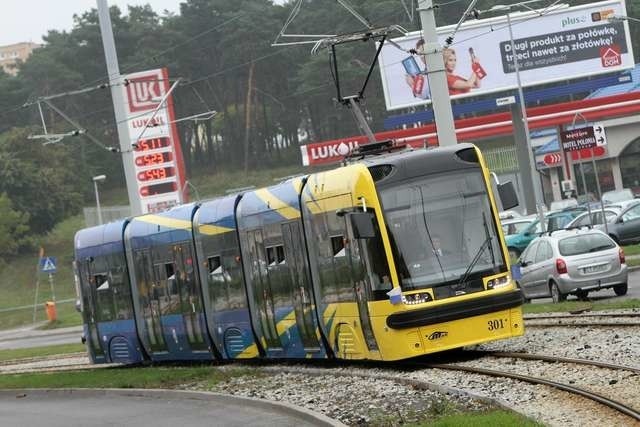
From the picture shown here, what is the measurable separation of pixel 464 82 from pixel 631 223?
77.8 ft

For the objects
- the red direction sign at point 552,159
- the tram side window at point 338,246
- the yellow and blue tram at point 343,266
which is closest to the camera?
the yellow and blue tram at point 343,266

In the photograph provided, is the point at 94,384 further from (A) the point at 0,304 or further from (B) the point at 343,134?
(B) the point at 343,134

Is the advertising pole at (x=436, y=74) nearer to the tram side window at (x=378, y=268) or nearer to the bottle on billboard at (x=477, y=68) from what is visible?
the tram side window at (x=378, y=268)

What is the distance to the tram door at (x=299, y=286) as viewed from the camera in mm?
20438

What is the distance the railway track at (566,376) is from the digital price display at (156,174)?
40595 mm

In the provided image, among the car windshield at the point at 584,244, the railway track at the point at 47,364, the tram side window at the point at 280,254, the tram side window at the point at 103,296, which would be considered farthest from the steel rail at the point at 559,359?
the railway track at the point at 47,364

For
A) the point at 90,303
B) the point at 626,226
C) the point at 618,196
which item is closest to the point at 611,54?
the point at 618,196

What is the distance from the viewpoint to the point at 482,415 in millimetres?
12562

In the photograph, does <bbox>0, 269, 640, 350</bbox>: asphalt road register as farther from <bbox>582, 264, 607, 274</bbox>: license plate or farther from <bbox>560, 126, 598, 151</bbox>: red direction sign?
<bbox>560, 126, 598, 151</bbox>: red direction sign

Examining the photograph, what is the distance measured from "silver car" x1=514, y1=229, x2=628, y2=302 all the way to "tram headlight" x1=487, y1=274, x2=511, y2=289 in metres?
8.66

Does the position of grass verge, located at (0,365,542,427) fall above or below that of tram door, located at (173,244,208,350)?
below

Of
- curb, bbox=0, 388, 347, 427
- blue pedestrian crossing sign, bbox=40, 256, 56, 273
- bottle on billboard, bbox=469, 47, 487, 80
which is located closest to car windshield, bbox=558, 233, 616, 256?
curb, bbox=0, 388, 347, 427

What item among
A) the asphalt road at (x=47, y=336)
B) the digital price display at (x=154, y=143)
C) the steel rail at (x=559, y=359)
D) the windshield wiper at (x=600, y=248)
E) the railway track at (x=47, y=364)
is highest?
the digital price display at (x=154, y=143)

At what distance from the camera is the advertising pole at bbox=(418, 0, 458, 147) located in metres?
26.2
